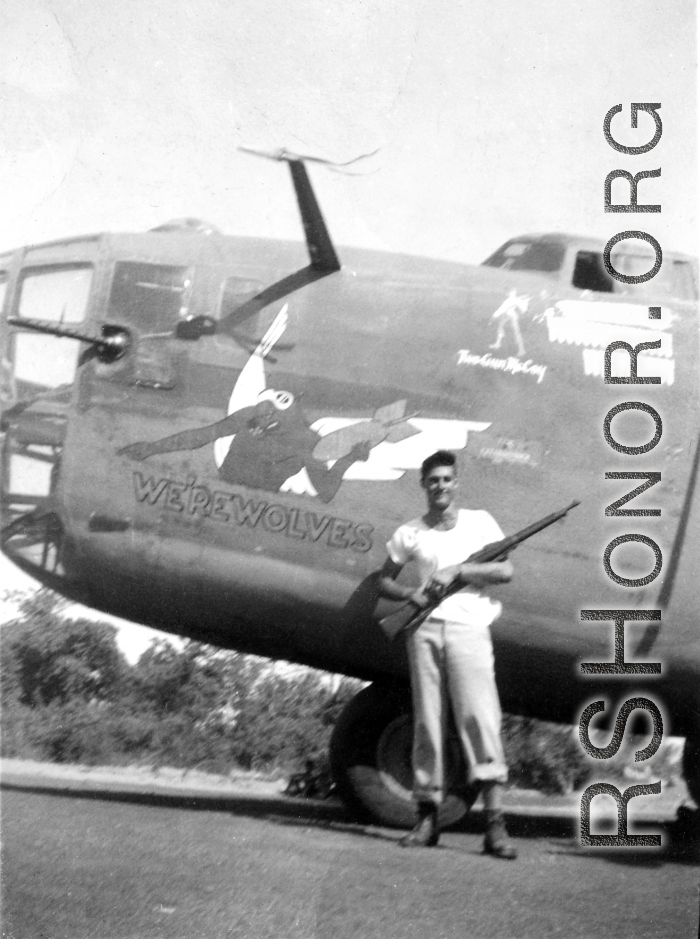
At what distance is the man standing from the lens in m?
5.63

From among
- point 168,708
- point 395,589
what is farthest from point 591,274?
point 168,708

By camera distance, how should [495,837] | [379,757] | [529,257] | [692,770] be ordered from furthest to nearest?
1. [692,770]
2. [529,257]
3. [379,757]
4. [495,837]

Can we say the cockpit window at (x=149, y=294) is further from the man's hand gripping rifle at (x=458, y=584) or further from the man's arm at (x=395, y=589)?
Result: the man's hand gripping rifle at (x=458, y=584)

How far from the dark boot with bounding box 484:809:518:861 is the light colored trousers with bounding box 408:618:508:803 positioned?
0.20 metres

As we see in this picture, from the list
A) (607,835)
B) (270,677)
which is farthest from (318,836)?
(607,835)

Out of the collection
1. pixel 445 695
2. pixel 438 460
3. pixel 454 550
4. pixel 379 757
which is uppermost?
pixel 438 460

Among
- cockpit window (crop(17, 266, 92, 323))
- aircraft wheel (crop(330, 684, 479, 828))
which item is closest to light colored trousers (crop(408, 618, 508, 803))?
aircraft wheel (crop(330, 684, 479, 828))

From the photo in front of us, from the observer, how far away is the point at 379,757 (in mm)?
6039

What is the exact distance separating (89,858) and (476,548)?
7.90 feet

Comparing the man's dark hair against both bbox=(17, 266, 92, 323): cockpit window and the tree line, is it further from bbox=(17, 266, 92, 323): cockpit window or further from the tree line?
bbox=(17, 266, 92, 323): cockpit window

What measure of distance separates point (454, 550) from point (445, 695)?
723 millimetres

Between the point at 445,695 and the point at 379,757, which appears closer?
the point at 445,695

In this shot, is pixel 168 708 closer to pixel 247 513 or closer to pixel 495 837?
pixel 247 513

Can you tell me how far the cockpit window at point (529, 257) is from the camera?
6207 mm
